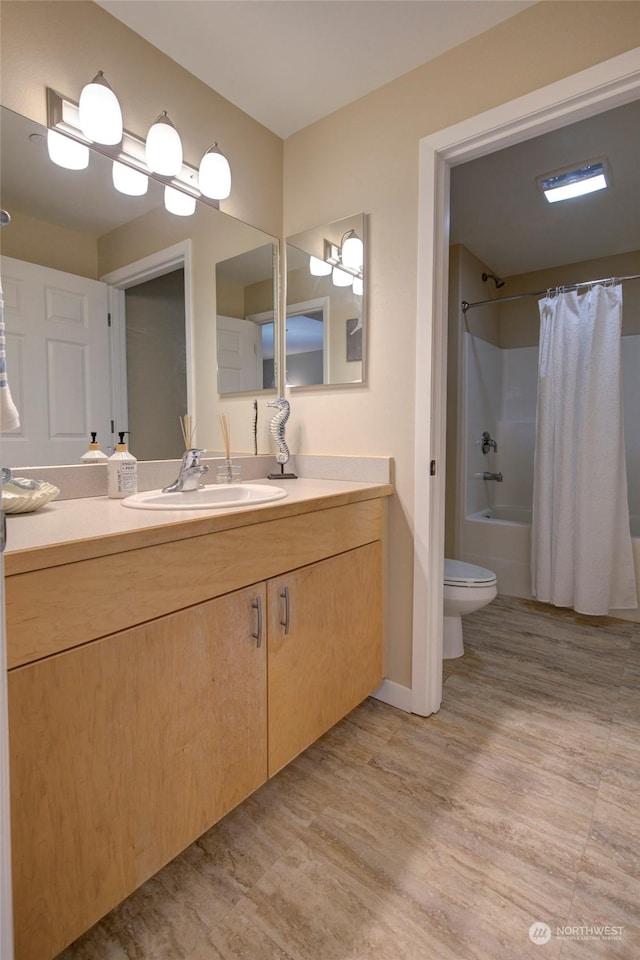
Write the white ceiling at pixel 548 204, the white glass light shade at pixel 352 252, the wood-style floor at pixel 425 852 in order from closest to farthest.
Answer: the wood-style floor at pixel 425 852 < the white glass light shade at pixel 352 252 < the white ceiling at pixel 548 204

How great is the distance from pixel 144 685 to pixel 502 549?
262 centimetres

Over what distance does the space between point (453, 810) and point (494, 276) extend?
354cm

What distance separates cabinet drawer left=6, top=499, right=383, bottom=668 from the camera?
770 mm

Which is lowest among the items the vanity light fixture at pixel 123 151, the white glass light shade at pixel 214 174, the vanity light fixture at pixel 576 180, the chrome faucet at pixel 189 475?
the chrome faucet at pixel 189 475

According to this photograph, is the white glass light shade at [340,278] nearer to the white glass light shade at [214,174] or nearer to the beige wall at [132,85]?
the beige wall at [132,85]

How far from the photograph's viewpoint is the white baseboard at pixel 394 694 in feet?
5.84

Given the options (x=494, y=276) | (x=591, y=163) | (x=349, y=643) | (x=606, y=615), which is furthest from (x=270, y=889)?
(x=494, y=276)

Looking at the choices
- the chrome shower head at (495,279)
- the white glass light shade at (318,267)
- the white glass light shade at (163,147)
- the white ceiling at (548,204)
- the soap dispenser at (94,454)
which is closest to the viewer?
the soap dispenser at (94,454)

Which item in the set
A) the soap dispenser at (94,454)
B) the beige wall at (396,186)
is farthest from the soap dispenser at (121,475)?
the beige wall at (396,186)

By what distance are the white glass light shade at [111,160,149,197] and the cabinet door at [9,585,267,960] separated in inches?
52.0

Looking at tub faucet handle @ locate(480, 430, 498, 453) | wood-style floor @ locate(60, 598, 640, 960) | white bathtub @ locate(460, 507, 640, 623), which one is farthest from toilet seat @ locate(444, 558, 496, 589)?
tub faucet handle @ locate(480, 430, 498, 453)

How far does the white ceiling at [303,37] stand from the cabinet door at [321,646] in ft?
5.55

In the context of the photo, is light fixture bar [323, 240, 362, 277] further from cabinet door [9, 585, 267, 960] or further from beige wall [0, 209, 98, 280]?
cabinet door [9, 585, 267, 960]

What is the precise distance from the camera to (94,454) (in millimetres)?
1422
